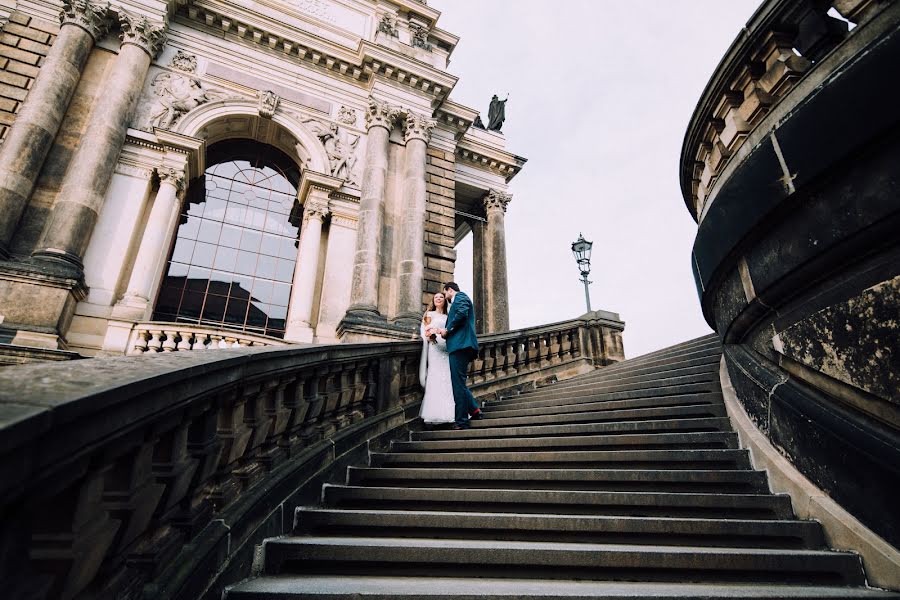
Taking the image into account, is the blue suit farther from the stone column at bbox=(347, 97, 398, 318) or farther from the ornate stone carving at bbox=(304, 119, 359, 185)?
the ornate stone carving at bbox=(304, 119, 359, 185)

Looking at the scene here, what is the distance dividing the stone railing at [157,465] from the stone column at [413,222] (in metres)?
5.59

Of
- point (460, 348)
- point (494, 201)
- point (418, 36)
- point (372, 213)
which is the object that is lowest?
point (460, 348)

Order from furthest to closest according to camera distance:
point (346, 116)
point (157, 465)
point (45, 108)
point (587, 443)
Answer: point (346, 116) → point (45, 108) → point (587, 443) → point (157, 465)

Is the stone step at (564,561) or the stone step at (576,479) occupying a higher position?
the stone step at (576,479)

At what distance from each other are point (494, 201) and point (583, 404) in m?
10.1

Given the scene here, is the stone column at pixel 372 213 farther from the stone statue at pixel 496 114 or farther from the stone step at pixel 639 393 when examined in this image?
the stone statue at pixel 496 114

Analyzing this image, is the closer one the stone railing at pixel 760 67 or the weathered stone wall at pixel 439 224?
the stone railing at pixel 760 67

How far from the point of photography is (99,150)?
719 cm

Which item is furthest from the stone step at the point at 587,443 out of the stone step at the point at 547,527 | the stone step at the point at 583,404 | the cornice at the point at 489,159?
the cornice at the point at 489,159

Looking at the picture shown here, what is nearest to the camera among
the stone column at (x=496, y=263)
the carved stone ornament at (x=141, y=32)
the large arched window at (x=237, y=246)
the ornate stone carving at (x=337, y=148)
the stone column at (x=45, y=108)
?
the stone column at (x=45, y=108)

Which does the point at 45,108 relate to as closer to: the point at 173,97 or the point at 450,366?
the point at 173,97

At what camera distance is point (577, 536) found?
7.92ft

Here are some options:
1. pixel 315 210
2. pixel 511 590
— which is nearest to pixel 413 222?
pixel 315 210

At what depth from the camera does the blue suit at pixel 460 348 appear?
4.36 meters
